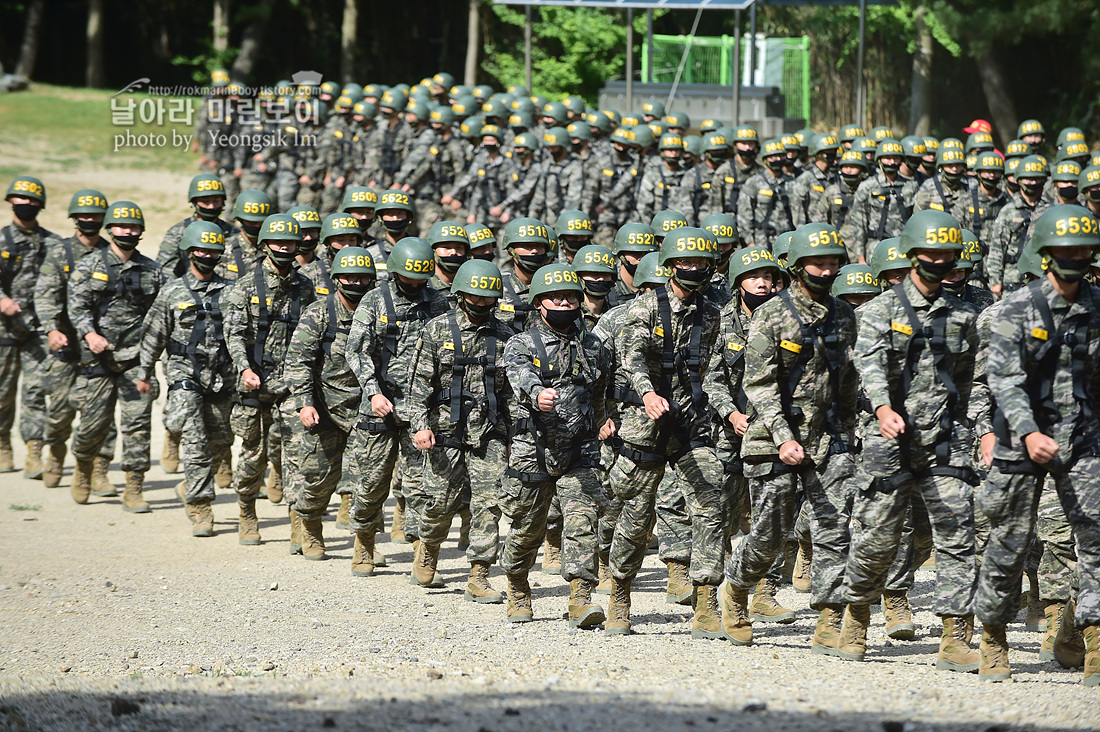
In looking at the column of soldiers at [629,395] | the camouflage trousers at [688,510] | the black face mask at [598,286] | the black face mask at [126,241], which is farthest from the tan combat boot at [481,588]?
the black face mask at [126,241]

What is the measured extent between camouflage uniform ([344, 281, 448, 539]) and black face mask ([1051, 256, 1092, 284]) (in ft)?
14.4

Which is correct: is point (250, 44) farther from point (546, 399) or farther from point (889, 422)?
point (889, 422)

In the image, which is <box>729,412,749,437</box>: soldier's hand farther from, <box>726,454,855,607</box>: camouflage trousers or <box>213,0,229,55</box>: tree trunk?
<box>213,0,229,55</box>: tree trunk

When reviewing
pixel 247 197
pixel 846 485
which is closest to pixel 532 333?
pixel 846 485

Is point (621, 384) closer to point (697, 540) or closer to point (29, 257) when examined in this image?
point (697, 540)

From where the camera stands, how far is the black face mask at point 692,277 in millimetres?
7836

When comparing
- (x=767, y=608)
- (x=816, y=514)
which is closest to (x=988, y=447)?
(x=816, y=514)

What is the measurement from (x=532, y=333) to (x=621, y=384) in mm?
729

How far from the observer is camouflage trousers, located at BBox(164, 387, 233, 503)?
1048 centimetres

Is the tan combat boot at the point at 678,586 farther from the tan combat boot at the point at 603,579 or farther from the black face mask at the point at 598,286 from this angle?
the black face mask at the point at 598,286

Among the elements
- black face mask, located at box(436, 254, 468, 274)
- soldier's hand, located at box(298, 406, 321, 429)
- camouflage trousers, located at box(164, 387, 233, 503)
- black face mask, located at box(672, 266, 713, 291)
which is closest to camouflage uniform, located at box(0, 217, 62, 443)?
camouflage trousers, located at box(164, 387, 233, 503)

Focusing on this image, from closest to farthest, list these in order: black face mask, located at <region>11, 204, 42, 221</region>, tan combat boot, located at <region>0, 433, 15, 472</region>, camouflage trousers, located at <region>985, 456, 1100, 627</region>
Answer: camouflage trousers, located at <region>985, 456, 1100, 627</region>
black face mask, located at <region>11, 204, 42, 221</region>
tan combat boot, located at <region>0, 433, 15, 472</region>

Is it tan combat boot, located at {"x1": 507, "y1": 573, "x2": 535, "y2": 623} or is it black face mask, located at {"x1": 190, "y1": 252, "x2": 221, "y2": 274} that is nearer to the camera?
tan combat boot, located at {"x1": 507, "y1": 573, "x2": 535, "y2": 623}

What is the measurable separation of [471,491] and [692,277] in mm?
2172
